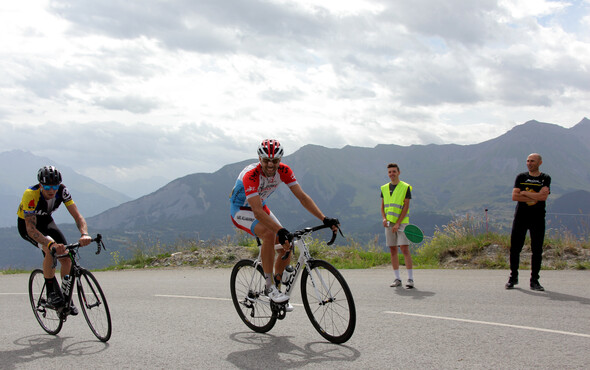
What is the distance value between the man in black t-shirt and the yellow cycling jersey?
6894 mm

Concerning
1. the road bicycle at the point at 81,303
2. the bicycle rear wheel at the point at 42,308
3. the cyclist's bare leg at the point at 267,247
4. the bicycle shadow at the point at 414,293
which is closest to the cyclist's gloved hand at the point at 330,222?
the cyclist's bare leg at the point at 267,247

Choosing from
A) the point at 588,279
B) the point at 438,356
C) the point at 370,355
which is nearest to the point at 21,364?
the point at 370,355

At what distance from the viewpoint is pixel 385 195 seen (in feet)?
30.5

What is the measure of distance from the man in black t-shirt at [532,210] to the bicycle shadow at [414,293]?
137 centimetres

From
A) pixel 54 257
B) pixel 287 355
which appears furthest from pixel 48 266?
pixel 287 355

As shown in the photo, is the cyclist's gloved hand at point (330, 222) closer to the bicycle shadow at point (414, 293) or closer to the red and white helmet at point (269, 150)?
the red and white helmet at point (269, 150)

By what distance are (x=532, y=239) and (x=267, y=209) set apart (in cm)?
519

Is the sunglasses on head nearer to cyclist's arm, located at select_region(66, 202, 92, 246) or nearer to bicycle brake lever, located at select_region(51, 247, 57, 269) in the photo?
cyclist's arm, located at select_region(66, 202, 92, 246)

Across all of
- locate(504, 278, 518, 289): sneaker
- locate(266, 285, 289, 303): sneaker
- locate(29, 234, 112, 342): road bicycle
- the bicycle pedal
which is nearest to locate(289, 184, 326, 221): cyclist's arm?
locate(266, 285, 289, 303): sneaker

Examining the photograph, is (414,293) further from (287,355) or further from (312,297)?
(287,355)

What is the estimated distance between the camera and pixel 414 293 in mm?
8195

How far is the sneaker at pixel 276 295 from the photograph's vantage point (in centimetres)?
528

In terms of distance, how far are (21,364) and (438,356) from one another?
419cm

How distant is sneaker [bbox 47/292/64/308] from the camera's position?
19.9 ft
